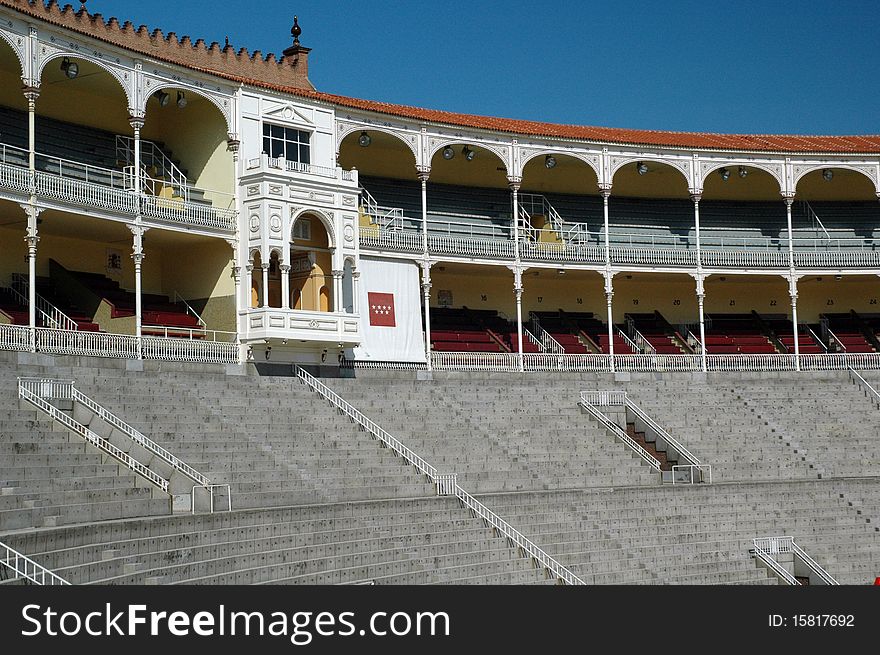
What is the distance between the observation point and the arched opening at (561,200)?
153ft

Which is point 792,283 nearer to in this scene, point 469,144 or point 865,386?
point 865,386

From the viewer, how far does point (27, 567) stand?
18.3m

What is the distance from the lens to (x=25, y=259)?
116 feet

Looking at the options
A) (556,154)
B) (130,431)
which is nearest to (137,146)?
(130,431)

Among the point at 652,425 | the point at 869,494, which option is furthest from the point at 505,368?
the point at 869,494

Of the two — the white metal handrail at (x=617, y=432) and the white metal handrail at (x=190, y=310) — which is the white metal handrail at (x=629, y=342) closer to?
the white metal handrail at (x=617, y=432)

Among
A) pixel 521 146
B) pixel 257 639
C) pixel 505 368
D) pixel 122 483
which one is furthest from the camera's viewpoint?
pixel 521 146

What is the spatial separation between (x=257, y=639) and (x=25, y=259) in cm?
2359

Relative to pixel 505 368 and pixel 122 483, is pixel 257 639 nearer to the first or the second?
pixel 122 483

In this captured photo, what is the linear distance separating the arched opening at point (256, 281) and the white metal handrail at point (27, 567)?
18.1 meters

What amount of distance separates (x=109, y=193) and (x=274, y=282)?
548cm

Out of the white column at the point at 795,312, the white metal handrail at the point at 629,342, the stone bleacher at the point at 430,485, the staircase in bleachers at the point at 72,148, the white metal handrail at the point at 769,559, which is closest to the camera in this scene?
the stone bleacher at the point at 430,485

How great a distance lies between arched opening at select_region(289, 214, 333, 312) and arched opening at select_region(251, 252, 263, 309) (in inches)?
39.8

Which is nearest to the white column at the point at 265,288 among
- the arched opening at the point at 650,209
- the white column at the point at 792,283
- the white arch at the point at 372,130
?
the white arch at the point at 372,130
